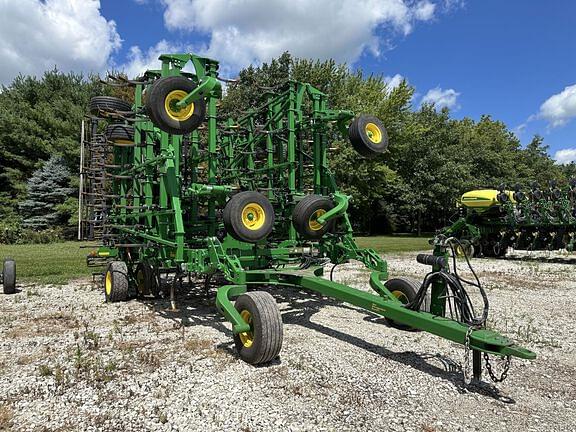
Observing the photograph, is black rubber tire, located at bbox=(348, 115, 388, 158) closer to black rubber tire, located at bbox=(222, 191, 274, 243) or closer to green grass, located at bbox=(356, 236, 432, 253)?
black rubber tire, located at bbox=(222, 191, 274, 243)

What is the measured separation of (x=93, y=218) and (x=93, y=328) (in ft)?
15.0

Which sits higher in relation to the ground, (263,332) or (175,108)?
(175,108)

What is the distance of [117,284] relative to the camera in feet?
28.7

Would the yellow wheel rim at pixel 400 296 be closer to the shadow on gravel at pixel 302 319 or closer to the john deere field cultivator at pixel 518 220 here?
the shadow on gravel at pixel 302 319

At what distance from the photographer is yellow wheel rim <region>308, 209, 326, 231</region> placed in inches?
292

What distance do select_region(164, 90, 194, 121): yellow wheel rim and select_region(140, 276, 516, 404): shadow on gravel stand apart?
3212 millimetres

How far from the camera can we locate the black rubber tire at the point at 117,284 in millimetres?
8734

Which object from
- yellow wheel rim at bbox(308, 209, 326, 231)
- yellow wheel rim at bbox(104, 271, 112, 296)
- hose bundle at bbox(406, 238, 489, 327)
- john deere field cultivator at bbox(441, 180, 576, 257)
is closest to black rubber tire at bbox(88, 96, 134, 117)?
yellow wheel rim at bbox(104, 271, 112, 296)

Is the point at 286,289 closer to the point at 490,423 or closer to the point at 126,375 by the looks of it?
the point at 126,375

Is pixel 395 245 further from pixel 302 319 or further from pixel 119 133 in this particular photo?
pixel 302 319

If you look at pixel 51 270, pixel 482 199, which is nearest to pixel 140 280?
pixel 51 270

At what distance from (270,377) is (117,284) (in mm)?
5078

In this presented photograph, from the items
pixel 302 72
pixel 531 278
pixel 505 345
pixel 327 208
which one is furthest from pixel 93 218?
pixel 302 72

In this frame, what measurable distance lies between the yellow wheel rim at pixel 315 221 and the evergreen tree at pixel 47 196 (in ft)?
92.8
